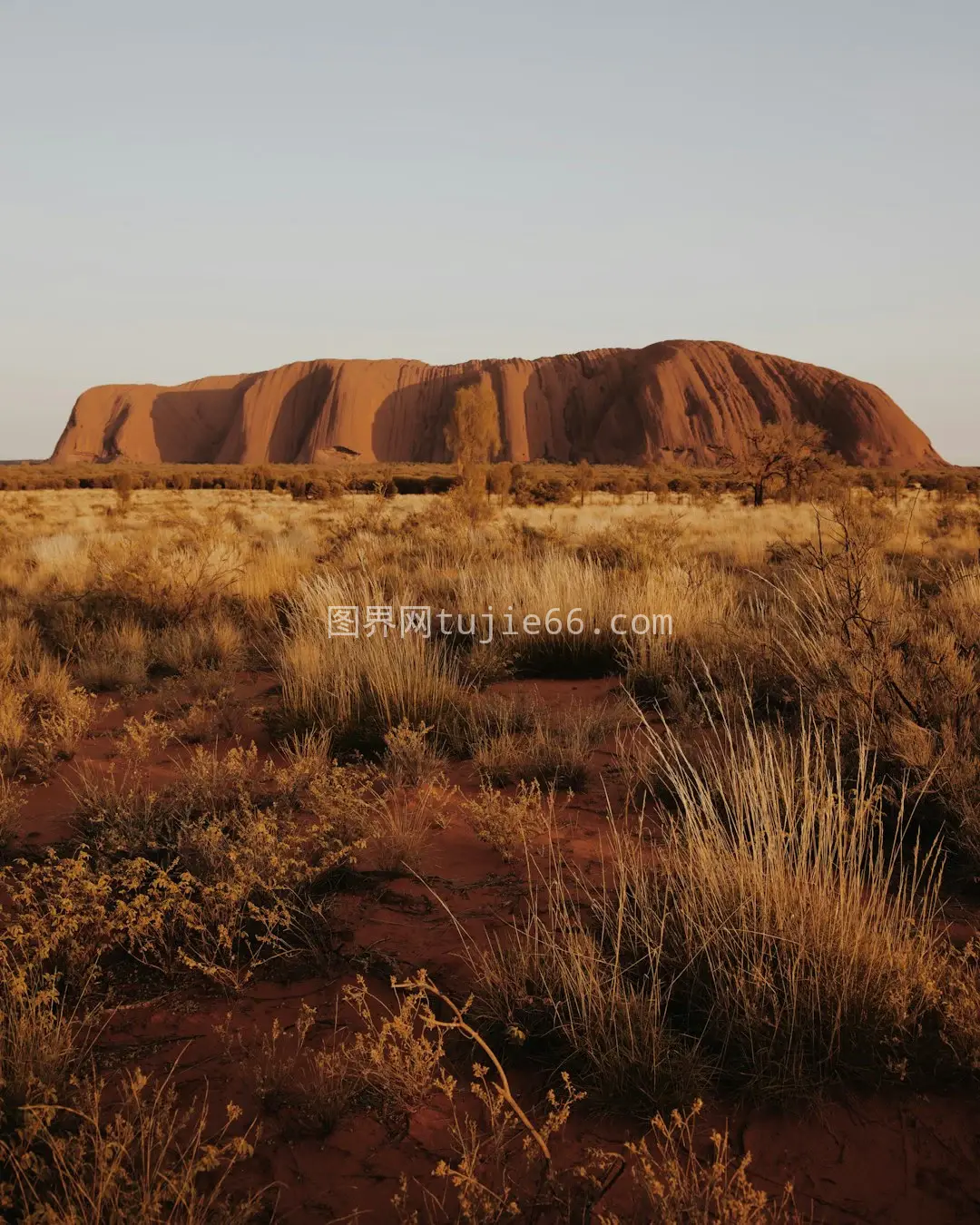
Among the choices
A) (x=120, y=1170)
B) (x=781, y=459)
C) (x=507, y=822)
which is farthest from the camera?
(x=781, y=459)

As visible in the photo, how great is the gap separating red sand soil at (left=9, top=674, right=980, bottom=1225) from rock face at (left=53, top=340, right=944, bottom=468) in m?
86.3

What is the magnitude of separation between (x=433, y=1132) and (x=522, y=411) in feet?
337

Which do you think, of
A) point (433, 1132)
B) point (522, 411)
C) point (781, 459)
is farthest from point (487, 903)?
point (522, 411)

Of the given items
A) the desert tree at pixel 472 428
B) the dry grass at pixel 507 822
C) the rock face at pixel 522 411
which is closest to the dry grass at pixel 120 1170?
the dry grass at pixel 507 822

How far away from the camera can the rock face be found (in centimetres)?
8644

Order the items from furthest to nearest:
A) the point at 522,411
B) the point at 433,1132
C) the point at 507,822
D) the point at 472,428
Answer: the point at 522,411 < the point at 472,428 < the point at 507,822 < the point at 433,1132

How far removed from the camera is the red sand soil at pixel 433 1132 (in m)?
1.57

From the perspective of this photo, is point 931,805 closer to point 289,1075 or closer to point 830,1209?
point 830,1209

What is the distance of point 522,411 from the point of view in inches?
3952

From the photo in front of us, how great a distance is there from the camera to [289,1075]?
182 centimetres

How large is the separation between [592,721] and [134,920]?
262cm

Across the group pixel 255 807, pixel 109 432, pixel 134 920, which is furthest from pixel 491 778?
→ pixel 109 432

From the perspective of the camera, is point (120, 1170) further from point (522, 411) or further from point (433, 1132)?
point (522, 411)

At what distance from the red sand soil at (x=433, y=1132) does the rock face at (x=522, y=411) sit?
86252 millimetres
